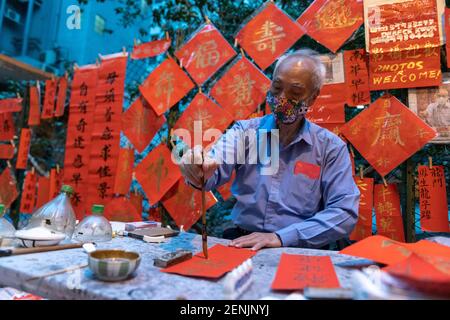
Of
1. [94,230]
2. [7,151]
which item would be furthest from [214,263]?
[7,151]

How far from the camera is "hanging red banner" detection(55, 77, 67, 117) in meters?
3.75

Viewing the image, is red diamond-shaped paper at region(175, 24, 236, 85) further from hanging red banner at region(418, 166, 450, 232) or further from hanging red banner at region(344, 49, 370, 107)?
hanging red banner at region(418, 166, 450, 232)

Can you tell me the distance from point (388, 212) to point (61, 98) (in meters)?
3.79

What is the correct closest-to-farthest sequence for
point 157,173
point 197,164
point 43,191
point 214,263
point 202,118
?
point 214,263
point 197,164
point 202,118
point 157,173
point 43,191

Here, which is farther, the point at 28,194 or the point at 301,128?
the point at 28,194

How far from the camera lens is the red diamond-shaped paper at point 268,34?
8.25 ft

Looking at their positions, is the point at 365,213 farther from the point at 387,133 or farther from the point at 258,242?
the point at 258,242

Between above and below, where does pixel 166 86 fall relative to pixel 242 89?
above

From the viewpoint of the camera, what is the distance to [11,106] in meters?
3.93

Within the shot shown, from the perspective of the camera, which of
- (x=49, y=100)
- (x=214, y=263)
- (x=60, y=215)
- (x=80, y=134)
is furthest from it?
(x=49, y=100)

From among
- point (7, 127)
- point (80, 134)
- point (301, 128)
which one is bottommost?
point (301, 128)

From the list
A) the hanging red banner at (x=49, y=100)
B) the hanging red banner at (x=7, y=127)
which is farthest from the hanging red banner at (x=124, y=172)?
the hanging red banner at (x=7, y=127)

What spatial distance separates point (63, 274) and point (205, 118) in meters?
2.09
